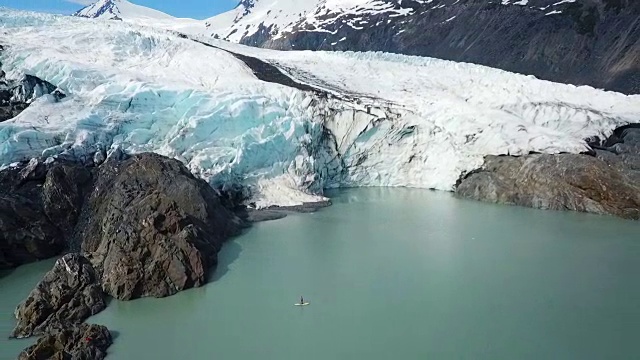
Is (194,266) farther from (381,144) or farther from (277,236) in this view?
(381,144)

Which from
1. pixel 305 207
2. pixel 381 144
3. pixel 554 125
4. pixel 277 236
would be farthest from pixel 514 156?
pixel 277 236

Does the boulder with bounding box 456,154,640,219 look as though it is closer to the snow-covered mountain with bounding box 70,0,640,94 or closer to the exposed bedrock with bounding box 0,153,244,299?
the exposed bedrock with bounding box 0,153,244,299

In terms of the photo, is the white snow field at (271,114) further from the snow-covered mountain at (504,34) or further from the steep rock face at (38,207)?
the snow-covered mountain at (504,34)

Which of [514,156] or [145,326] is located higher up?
[514,156]

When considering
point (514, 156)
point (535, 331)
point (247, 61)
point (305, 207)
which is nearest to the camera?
point (535, 331)

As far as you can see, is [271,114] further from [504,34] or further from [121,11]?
[121,11]
